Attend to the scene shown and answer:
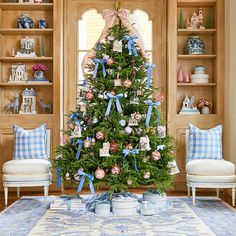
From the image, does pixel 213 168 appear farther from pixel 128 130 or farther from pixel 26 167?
pixel 26 167

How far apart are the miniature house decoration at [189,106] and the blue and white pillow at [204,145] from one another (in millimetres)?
673

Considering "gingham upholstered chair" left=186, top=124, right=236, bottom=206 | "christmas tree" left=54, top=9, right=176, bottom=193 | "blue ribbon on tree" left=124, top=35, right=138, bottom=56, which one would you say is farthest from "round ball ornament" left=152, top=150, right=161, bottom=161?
"blue ribbon on tree" left=124, top=35, right=138, bottom=56

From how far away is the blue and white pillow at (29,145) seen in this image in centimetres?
573

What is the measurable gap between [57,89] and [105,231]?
2888 millimetres

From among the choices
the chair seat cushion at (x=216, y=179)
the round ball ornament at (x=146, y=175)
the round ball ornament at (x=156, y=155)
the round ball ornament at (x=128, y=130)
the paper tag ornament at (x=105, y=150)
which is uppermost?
the round ball ornament at (x=128, y=130)

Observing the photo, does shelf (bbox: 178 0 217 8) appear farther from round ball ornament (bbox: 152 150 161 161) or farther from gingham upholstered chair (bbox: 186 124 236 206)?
round ball ornament (bbox: 152 150 161 161)

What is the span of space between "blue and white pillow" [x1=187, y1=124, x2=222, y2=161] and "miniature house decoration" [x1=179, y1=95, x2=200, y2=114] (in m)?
0.67

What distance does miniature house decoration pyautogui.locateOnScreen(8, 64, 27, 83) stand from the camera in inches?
254

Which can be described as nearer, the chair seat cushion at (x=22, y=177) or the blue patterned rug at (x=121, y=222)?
the blue patterned rug at (x=121, y=222)

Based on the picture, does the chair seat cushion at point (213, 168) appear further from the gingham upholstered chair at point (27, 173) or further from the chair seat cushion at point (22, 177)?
the chair seat cushion at point (22, 177)

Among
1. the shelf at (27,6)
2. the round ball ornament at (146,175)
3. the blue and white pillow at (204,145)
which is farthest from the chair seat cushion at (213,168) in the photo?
the shelf at (27,6)

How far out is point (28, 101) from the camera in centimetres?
648

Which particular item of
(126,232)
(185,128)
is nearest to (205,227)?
(126,232)

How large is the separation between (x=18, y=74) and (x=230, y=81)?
281 cm
